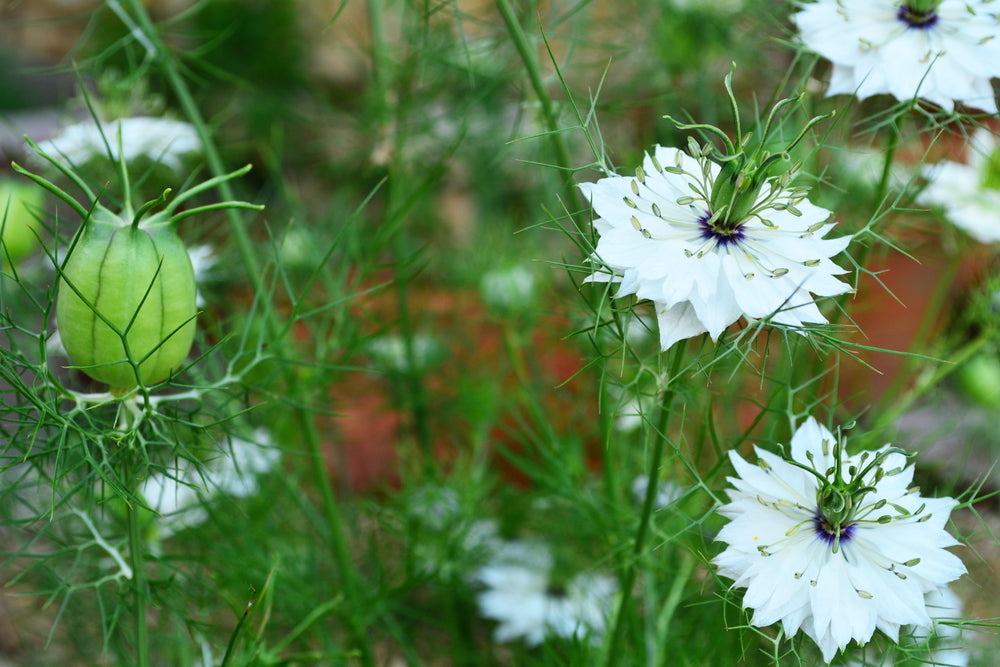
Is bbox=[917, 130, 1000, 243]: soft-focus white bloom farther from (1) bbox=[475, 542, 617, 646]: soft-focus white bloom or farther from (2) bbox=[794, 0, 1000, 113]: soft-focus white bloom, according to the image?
(1) bbox=[475, 542, 617, 646]: soft-focus white bloom

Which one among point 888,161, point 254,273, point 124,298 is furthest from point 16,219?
point 888,161

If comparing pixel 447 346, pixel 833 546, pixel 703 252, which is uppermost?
pixel 447 346

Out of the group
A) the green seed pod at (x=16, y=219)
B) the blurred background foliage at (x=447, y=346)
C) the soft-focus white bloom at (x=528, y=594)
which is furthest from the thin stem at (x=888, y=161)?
the green seed pod at (x=16, y=219)

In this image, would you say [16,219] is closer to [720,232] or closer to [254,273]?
[254,273]

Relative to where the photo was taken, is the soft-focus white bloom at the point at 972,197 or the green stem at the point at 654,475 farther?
the soft-focus white bloom at the point at 972,197

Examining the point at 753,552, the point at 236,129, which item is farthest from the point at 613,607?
the point at 236,129

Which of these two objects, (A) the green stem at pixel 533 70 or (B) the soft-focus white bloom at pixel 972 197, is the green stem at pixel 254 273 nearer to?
(A) the green stem at pixel 533 70
